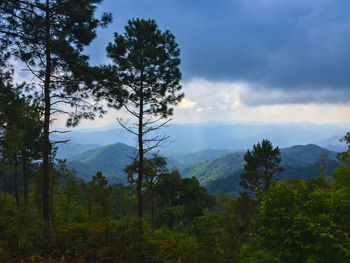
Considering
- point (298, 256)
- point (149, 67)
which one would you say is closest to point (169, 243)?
point (298, 256)

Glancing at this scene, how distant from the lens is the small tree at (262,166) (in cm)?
3127

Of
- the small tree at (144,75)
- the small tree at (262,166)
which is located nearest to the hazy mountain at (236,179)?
the small tree at (262,166)

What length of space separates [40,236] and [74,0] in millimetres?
9338

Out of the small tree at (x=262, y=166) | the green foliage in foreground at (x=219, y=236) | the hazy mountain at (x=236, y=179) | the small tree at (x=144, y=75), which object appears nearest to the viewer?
the green foliage in foreground at (x=219, y=236)

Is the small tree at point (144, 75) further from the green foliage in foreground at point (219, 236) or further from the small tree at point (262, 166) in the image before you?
the small tree at point (262, 166)

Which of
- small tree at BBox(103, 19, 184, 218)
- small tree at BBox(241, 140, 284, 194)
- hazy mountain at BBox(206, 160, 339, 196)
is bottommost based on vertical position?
hazy mountain at BBox(206, 160, 339, 196)

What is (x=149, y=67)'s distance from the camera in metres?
12.3

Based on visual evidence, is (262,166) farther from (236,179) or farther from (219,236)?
(236,179)

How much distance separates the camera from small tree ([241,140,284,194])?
3127cm

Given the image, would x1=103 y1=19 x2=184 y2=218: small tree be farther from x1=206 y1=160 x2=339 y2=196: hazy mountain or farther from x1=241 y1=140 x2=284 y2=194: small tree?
x1=206 y1=160 x2=339 y2=196: hazy mountain

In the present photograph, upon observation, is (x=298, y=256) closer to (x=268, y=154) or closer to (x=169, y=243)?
(x=169, y=243)

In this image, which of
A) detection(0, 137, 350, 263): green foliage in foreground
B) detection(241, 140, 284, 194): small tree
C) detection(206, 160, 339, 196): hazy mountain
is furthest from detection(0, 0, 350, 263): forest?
detection(206, 160, 339, 196): hazy mountain

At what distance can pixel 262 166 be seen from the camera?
105ft

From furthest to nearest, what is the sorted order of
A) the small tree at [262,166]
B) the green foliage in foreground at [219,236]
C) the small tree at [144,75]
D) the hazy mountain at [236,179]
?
1. the hazy mountain at [236,179]
2. the small tree at [262,166]
3. the small tree at [144,75]
4. the green foliage in foreground at [219,236]
